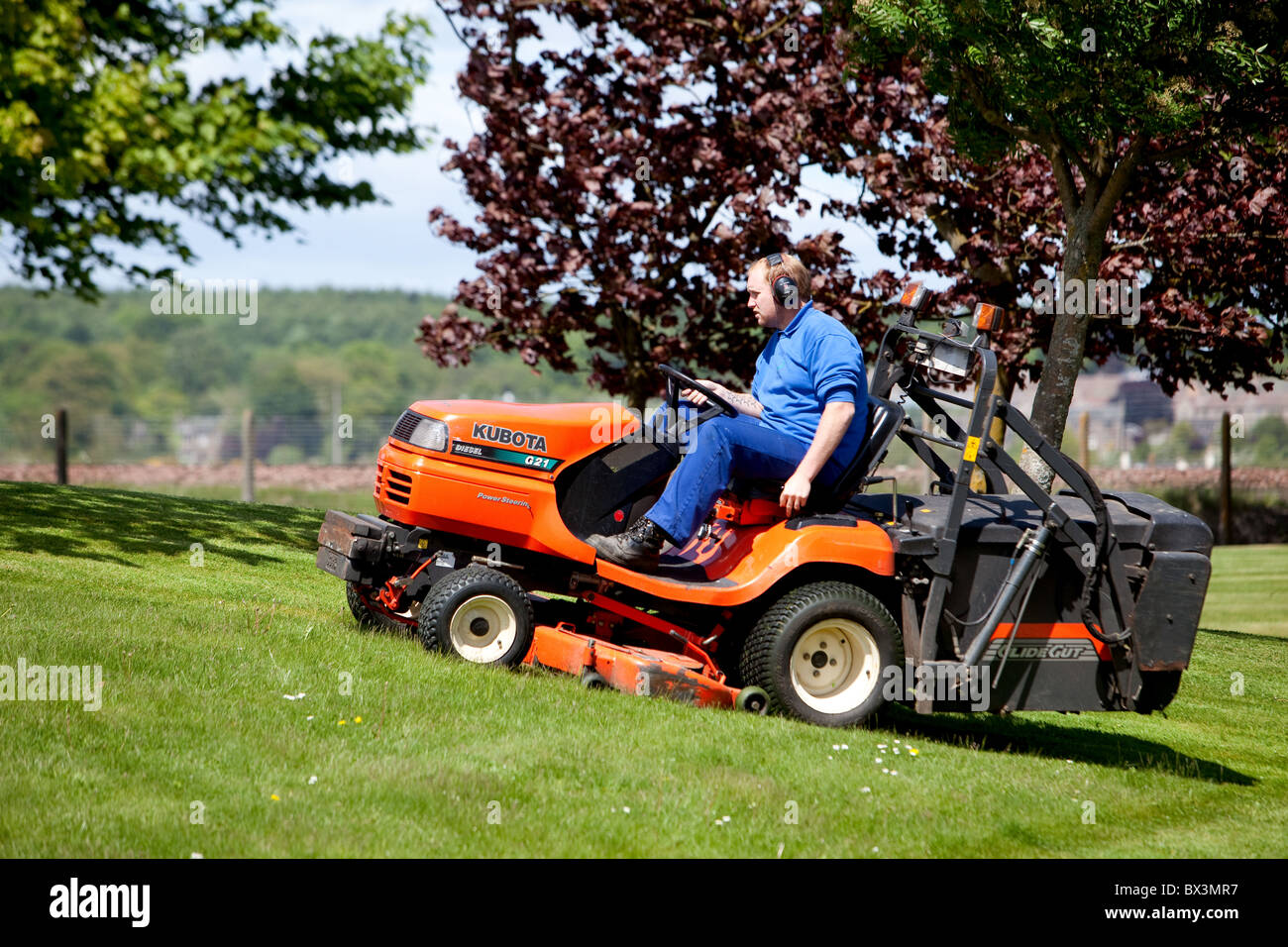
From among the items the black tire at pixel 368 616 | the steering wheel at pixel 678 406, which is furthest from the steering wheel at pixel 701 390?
the black tire at pixel 368 616

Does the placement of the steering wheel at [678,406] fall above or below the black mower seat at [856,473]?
above

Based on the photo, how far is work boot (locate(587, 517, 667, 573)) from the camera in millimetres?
5953

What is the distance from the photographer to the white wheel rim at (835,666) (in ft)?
19.8

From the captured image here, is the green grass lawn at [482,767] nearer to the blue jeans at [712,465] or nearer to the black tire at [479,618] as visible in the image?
the black tire at [479,618]

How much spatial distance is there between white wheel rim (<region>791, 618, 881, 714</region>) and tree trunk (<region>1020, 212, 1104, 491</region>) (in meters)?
5.27

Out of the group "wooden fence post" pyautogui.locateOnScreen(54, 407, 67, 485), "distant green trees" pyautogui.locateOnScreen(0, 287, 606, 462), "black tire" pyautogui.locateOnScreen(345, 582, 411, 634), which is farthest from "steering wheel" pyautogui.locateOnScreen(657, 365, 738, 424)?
"distant green trees" pyautogui.locateOnScreen(0, 287, 606, 462)

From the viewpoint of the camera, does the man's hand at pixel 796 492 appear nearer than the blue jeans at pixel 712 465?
No

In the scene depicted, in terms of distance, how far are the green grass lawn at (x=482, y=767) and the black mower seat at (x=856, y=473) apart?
3.53ft

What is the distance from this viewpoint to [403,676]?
5668 millimetres

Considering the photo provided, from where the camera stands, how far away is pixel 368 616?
6.92 meters

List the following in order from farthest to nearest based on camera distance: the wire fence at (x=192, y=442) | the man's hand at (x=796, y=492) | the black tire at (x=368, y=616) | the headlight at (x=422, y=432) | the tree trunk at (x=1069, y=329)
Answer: the wire fence at (x=192, y=442) < the tree trunk at (x=1069, y=329) < the black tire at (x=368, y=616) < the headlight at (x=422, y=432) < the man's hand at (x=796, y=492)

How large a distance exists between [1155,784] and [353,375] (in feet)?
323
